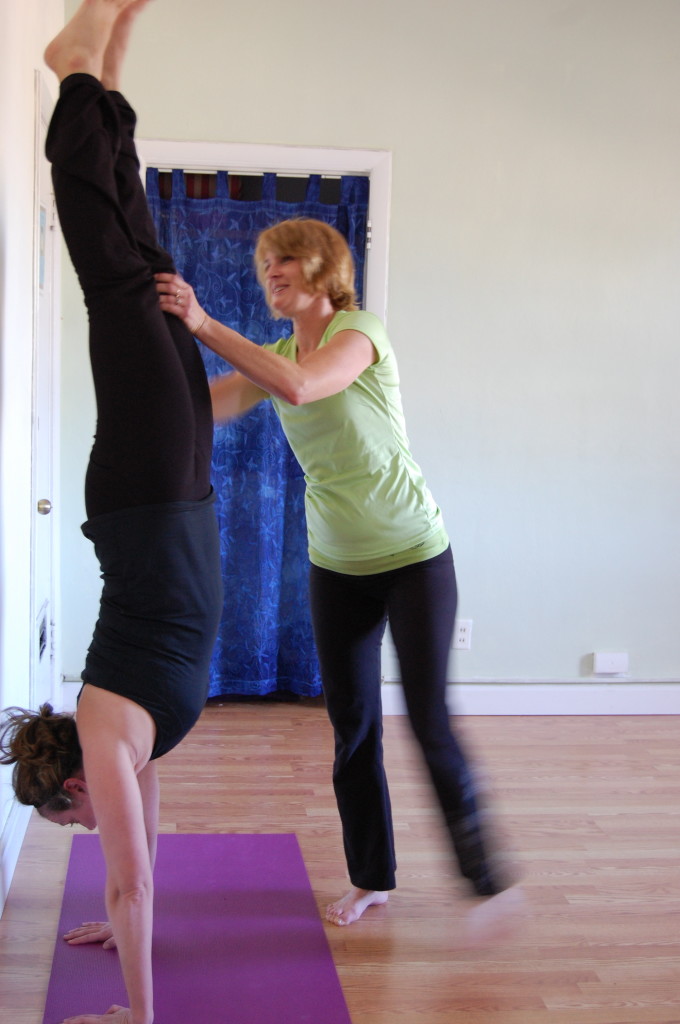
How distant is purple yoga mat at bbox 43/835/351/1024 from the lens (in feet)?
6.28

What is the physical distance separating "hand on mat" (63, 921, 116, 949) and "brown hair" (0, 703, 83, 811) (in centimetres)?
49

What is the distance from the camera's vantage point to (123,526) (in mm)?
1710

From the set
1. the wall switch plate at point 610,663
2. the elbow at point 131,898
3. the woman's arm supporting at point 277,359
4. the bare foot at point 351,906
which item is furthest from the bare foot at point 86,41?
the wall switch plate at point 610,663

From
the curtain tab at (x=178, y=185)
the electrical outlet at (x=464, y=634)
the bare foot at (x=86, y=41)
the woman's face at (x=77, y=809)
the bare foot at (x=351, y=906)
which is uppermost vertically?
the curtain tab at (x=178, y=185)

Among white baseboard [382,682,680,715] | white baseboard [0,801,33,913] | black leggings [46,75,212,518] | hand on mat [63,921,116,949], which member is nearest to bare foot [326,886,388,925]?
hand on mat [63,921,116,949]

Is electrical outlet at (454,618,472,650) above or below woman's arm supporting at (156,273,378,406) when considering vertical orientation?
below

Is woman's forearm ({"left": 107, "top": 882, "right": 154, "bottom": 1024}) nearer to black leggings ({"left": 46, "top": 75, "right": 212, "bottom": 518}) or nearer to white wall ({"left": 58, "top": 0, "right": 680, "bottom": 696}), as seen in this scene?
black leggings ({"left": 46, "top": 75, "right": 212, "bottom": 518})

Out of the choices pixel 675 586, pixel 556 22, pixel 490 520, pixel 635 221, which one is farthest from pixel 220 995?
pixel 556 22

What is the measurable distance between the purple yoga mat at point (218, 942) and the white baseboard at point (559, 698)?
4.51ft

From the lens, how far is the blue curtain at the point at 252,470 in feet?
12.2

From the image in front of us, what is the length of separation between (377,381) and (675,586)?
2371 mm

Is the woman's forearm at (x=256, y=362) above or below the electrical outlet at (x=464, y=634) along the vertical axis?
above

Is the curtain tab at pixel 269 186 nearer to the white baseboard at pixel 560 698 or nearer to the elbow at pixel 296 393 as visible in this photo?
the white baseboard at pixel 560 698

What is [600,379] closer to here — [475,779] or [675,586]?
[675,586]
